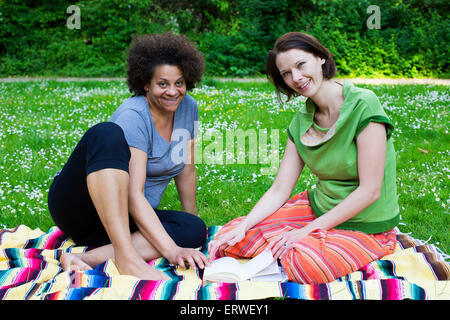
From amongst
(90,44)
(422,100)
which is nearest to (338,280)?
(422,100)

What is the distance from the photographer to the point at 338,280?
244cm

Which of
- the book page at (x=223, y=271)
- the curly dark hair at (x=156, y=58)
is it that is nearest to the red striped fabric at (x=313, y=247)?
the book page at (x=223, y=271)

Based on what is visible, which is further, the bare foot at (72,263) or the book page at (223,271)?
the bare foot at (72,263)

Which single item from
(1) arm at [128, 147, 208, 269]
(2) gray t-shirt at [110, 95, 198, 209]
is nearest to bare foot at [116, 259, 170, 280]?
(1) arm at [128, 147, 208, 269]

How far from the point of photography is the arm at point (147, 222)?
2.59 meters

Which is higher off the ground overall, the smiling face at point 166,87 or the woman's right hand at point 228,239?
the smiling face at point 166,87

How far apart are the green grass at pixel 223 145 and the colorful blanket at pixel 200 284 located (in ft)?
2.19

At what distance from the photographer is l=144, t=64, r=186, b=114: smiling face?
282cm

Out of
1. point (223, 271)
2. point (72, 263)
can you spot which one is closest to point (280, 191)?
point (223, 271)

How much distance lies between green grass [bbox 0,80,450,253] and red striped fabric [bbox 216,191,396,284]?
0.76m

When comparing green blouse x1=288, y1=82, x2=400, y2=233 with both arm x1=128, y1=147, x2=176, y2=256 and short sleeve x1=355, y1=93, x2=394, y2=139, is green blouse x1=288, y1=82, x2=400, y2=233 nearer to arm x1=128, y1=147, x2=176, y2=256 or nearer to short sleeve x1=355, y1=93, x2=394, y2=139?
short sleeve x1=355, y1=93, x2=394, y2=139

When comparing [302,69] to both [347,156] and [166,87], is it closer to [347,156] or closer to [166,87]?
[347,156]
